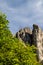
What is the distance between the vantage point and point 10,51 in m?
49.8

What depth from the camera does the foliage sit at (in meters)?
48.8

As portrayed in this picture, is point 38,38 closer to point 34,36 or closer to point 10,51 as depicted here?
point 34,36

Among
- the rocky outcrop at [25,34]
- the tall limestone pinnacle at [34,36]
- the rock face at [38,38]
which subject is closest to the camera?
the rock face at [38,38]

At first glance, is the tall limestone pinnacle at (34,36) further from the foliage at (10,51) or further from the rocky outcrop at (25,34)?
the foliage at (10,51)

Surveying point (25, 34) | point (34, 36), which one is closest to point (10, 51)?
point (34, 36)

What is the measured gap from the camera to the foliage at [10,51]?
48.8 meters

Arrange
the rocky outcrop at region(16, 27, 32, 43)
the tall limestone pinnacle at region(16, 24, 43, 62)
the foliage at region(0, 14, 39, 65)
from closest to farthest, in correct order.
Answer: the foliage at region(0, 14, 39, 65) < the tall limestone pinnacle at region(16, 24, 43, 62) < the rocky outcrop at region(16, 27, 32, 43)

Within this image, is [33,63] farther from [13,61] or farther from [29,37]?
[29,37]

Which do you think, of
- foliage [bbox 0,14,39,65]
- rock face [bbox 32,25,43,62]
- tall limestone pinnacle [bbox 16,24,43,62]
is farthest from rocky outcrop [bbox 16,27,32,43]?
foliage [bbox 0,14,39,65]

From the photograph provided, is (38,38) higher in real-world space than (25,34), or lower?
lower

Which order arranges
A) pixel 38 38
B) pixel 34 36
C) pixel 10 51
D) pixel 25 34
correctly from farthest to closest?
pixel 25 34 < pixel 38 38 < pixel 34 36 < pixel 10 51

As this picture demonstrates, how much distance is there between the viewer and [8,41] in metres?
50.3

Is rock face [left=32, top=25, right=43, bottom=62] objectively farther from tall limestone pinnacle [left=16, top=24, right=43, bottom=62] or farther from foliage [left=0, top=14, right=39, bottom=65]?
foliage [left=0, top=14, right=39, bottom=65]

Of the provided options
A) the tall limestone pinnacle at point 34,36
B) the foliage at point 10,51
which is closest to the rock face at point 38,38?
the tall limestone pinnacle at point 34,36
